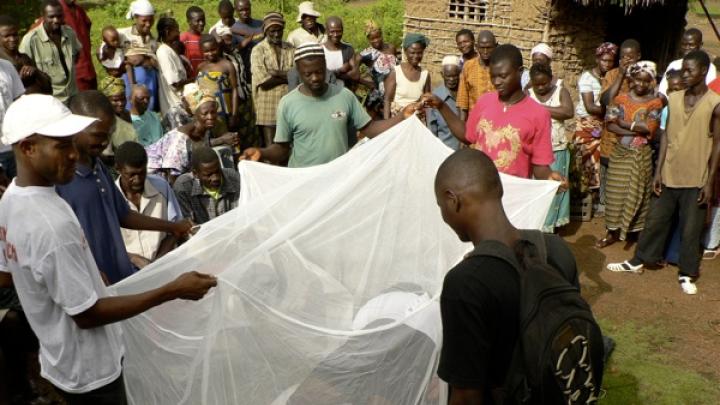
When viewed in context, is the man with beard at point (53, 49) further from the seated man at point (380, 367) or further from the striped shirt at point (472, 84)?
the seated man at point (380, 367)

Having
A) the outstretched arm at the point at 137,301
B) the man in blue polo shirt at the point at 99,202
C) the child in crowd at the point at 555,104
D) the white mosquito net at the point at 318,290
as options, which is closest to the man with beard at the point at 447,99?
the child in crowd at the point at 555,104

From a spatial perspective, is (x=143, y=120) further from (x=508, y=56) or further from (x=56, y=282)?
(x=56, y=282)

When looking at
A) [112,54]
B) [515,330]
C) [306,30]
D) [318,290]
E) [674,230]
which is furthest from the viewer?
[306,30]

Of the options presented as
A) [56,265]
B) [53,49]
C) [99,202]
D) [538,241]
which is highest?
[53,49]

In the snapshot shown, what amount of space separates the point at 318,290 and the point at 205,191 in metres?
1.74

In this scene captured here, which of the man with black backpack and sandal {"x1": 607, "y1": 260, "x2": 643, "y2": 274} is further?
sandal {"x1": 607, "y1": 260, "x2": 643, "y2": 274}

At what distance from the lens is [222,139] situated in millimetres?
5773

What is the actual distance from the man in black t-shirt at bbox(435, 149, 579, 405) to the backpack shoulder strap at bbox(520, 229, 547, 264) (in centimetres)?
3

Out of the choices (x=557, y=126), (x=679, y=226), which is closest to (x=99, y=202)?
(x=557, y=126)

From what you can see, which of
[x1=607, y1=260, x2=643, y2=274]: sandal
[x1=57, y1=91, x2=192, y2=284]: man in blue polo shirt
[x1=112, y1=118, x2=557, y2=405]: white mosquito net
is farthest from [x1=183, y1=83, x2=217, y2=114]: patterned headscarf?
[x1=607, y1=260, x2=643, y2=274]: sandal

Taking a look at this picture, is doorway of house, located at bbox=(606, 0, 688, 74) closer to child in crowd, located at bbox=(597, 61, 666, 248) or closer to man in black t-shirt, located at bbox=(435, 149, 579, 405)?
child in crowd, located at bbox=(597, 61, 666, 248)

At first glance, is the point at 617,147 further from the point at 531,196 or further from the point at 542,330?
the point at 542,330

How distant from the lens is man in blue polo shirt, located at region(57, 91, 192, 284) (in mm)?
3230

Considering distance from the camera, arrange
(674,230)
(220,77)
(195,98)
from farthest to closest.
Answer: (220,77)
(674,230)
(195,98)
